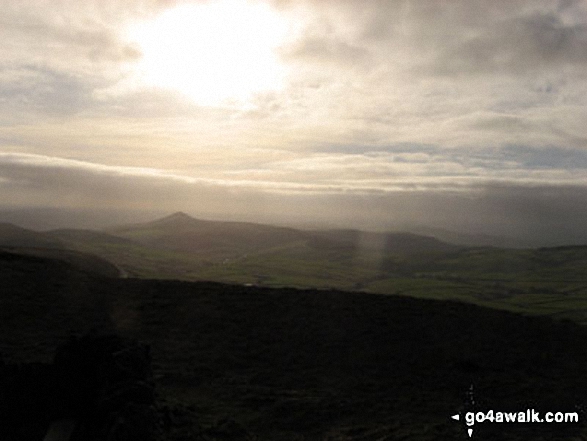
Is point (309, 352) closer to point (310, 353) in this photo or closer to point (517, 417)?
point (310, 353)

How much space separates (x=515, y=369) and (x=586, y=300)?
4310 inches

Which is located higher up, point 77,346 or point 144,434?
point 77,346

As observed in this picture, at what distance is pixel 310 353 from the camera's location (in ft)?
120

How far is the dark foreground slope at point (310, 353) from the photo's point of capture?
25359mm

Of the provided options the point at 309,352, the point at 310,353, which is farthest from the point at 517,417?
the point at 309,352

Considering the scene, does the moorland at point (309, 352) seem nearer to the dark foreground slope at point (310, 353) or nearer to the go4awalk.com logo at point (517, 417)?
the dark foreground slope at point (310, 353)

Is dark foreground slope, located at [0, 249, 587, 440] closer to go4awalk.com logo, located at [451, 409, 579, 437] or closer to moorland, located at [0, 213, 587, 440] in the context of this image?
moorland, located at [0, 213, 587, 440]

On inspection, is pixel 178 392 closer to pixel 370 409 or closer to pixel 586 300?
pixel 370 409

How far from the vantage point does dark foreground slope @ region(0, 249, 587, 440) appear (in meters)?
25.4

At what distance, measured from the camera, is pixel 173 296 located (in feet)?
158

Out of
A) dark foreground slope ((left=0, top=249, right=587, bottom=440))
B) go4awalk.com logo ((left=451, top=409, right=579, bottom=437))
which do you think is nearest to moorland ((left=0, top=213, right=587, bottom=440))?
dark foreground slope ((left=0, top=249, right=587, bottom=440))

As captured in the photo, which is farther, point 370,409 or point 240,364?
point 240,364

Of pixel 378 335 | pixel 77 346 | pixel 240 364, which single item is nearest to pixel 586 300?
pixel 378 335

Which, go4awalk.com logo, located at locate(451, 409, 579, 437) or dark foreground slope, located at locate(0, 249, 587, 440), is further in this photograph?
dark foreground slope, located at locate(0, 249, 587, 440)
